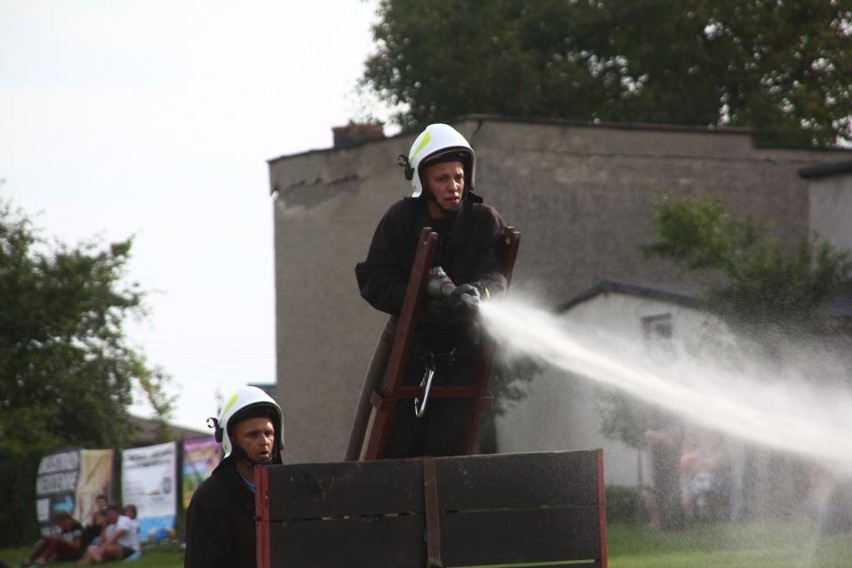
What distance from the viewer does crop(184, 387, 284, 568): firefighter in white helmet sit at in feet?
23.2

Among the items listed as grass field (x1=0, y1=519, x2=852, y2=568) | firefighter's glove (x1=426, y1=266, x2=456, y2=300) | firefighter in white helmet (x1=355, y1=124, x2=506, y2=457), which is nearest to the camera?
firefighter's glove (x1=426, y1=266, x2=456, y2=300)

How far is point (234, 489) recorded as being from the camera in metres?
7.18

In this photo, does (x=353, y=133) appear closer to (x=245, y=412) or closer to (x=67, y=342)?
(x=67, y=342)

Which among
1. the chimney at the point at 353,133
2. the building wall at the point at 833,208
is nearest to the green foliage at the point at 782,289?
the building wall at the point at 833,208

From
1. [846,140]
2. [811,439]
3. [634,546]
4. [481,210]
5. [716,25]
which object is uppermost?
[716,25]

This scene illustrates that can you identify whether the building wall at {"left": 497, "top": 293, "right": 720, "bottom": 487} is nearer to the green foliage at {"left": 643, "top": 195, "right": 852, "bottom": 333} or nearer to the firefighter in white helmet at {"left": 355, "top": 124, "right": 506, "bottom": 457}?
the green foliage at {"left": 643, "top": 195, "right": 852, "bottom": 333}

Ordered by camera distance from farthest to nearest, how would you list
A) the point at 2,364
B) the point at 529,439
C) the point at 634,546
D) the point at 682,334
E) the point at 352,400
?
the point at 2,364
the point at 352,400
the point at 529,439
the point at 682,334
the point at 634,546

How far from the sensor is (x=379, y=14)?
149 ft

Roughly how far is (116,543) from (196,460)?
1715mm

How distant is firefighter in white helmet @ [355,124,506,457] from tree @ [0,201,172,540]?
111 ft

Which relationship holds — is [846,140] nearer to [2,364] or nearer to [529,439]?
[529,439]

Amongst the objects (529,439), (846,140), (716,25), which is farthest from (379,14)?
(529,439)

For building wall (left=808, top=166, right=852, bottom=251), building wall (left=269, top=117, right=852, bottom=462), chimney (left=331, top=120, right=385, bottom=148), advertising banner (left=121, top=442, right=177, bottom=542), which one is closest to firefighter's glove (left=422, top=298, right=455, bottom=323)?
advertising banner (left=121, top=442, right=177, bottom=542)

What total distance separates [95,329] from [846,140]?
1963cm
